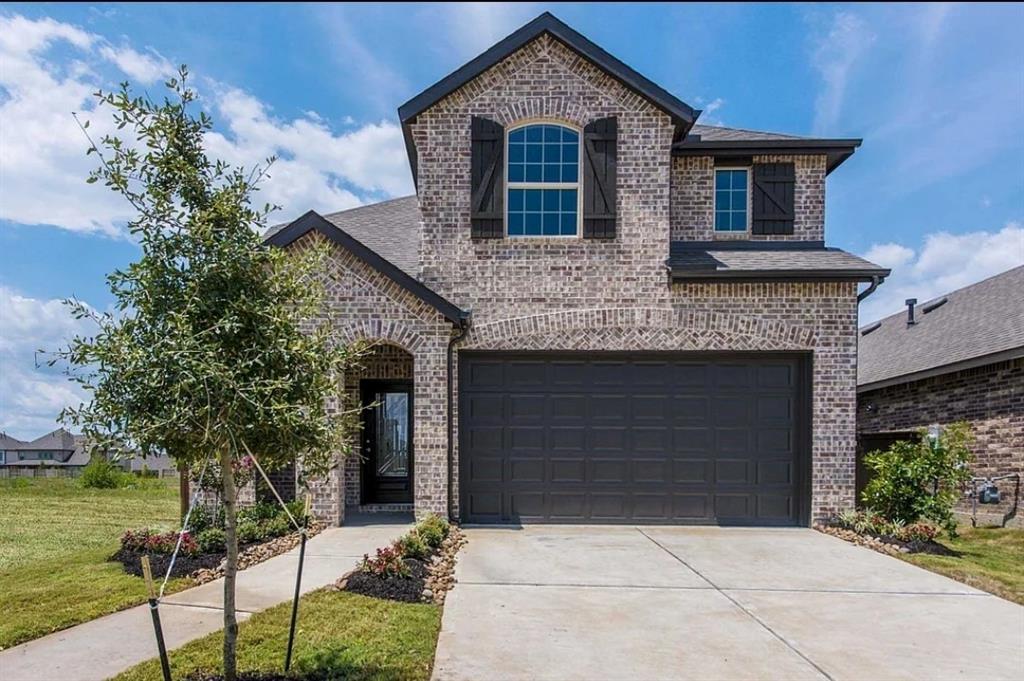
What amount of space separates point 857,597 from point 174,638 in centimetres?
633

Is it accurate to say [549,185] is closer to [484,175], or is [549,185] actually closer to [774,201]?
[484,175]

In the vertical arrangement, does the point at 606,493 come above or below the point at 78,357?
below

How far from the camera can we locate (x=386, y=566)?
22.0ft

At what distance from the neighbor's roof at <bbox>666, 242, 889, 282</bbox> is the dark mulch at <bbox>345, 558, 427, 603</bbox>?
637cm

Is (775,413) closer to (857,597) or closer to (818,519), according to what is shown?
(818,519)

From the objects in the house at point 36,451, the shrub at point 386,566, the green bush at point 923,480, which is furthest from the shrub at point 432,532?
the house at point 36,451

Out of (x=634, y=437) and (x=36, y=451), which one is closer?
(x=634, y=437)

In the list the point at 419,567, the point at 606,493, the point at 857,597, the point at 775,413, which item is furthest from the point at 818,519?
the point at 419,567

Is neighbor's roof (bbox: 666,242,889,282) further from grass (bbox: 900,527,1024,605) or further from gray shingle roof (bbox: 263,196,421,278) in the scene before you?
gray shingle roof (bbox: 263,196,421,278)

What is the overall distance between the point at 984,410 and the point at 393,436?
1136 centimetres

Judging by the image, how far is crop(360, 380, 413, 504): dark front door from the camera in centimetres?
1234

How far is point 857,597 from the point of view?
6.92 m

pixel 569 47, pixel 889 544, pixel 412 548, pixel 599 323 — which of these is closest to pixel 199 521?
pixel 412 548

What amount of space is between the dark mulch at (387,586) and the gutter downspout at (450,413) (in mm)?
3682
